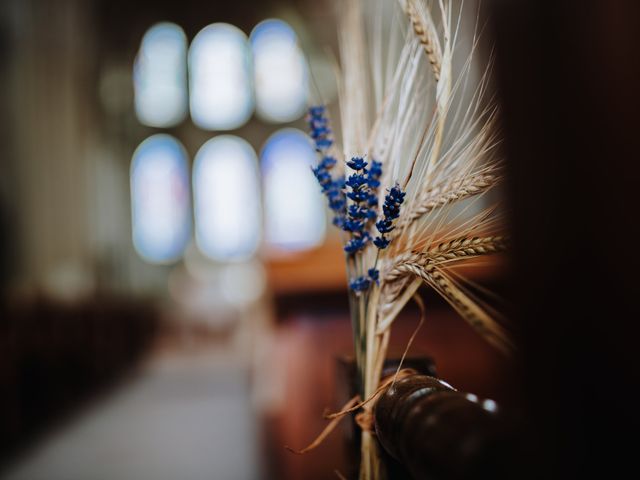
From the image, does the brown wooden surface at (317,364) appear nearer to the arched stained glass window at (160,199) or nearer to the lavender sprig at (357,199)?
the lavender sprig at (357,199)

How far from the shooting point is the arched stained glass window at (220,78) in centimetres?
755

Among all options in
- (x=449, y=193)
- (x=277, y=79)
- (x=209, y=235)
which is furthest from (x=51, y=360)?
(x=277, y=79)

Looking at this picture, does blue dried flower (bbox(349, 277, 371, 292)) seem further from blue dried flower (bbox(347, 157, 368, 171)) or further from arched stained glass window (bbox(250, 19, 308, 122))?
arched stained glass window (bbox(250, 19, 308, 122))

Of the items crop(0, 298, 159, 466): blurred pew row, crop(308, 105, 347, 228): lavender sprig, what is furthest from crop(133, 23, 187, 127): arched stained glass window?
crop(308, 105, 347, 228): lavender sprig

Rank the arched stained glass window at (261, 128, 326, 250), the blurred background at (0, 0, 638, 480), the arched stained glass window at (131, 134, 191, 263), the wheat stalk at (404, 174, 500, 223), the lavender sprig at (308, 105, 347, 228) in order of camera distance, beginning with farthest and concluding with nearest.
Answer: the arched stained glass window at (131, 134, 191, 263) → the arched stained glass window at (261, 128, 326, 250) → the lavender sprig at (308, 105, 347, 228) → the wheat stalk at (404, 174, 500, 223) → the blurred background at (0, 0, 638, 480)

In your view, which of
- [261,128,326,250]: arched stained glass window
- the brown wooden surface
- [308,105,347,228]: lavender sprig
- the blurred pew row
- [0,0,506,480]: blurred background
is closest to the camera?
[308,105,347,228]: lavender sprig

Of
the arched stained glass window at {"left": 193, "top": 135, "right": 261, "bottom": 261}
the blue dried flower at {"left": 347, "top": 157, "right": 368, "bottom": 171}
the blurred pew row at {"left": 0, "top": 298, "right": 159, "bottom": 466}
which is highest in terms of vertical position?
the arched stained glass window at {"left": 193, "top": 135, "right": 261, "bottom": 261}

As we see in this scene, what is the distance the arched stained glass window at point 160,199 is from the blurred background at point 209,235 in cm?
3

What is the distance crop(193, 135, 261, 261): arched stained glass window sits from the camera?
295 inches

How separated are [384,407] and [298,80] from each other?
7548mm

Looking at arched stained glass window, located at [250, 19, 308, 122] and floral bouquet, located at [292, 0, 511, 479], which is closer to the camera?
floral bouquet, located at [292, 0, 511, 479]

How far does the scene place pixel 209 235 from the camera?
7488 millimetres

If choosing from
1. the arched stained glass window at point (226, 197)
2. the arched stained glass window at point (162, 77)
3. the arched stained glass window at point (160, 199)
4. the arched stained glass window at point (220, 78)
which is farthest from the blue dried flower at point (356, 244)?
the arched stained glass window at point (162, 77)

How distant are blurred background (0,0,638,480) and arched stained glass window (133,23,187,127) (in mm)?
31
